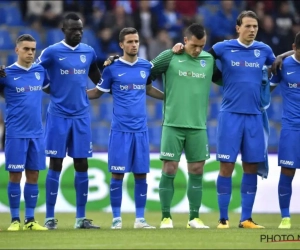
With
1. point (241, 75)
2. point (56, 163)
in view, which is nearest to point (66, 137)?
point (56, 163)

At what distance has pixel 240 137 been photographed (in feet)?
40.0

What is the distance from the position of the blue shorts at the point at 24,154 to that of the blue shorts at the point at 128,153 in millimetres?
861

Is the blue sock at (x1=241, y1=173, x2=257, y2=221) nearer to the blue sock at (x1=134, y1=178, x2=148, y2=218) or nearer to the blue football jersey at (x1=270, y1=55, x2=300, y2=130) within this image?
the blue football jersey at (x1=270, y1=55, x2=300, y2=130)

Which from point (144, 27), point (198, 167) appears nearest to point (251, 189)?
point (198, 167)

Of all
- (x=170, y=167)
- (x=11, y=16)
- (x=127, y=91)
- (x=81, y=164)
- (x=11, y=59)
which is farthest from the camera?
(x=11, y=16)

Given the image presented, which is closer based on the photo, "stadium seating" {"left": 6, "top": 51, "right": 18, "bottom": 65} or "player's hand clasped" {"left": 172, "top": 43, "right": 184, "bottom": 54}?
"player's hand clasped" {"left": 172, "top": 43, "right": 184, "bottom": 54}

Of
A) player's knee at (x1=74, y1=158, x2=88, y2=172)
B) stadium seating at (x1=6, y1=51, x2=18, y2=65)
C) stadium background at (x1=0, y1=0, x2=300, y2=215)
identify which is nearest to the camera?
player's knee at (x1=74, y1=158, x2=88, y2=172)

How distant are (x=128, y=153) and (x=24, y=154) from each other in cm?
126

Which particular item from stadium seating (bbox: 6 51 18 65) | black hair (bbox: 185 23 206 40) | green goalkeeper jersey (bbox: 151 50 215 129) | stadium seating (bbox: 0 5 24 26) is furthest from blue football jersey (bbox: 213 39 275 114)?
A: stadium seating (bbox: 0 5 24 26)

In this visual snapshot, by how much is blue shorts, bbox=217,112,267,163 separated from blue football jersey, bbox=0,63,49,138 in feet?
7.46

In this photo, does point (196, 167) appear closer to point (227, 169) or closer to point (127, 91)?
point (227, 169)

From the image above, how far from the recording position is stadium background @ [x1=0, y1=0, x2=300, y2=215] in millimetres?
19594

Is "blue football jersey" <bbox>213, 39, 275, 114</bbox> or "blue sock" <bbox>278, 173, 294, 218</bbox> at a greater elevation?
"blue football jersey" <bbox>213, 39, 275, 114</bbox>

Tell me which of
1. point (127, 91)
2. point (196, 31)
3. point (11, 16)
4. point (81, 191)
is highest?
point (196, 31)
